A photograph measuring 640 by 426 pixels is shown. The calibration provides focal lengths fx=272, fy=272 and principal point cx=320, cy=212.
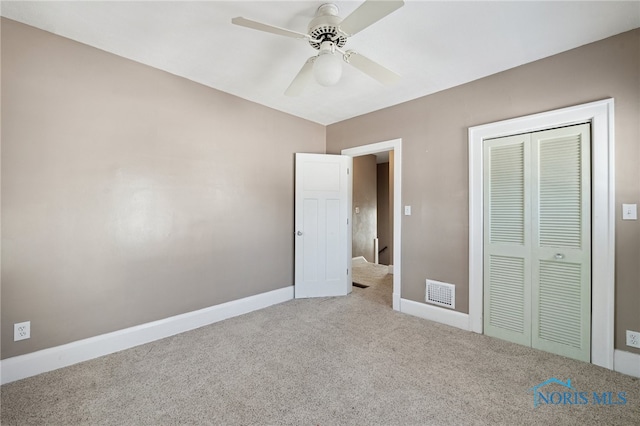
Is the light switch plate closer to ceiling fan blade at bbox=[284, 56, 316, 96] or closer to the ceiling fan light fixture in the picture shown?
the ceiling fan light fixture

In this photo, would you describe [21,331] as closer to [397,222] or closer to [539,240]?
[397,222]

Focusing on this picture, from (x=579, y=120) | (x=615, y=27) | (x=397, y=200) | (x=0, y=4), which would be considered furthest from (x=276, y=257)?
(x=615, y=27)

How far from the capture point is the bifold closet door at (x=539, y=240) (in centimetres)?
227

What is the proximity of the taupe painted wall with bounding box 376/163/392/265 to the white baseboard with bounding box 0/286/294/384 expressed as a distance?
15.9 ft

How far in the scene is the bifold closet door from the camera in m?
2.27

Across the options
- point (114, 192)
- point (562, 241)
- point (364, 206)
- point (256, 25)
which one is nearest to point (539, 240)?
point (562, 241)

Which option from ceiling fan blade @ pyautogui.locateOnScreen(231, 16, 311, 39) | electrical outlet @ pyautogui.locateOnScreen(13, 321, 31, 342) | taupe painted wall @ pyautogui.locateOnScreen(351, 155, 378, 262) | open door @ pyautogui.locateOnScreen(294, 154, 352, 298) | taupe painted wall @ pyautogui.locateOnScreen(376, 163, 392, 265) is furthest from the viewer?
taupe painted wall @ pyautogui.locateOnScreen(376, 163, 392, 265)

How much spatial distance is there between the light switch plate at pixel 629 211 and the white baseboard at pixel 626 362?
1.02 meters

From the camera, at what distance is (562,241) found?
2.36m

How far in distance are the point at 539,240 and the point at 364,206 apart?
4.48 m

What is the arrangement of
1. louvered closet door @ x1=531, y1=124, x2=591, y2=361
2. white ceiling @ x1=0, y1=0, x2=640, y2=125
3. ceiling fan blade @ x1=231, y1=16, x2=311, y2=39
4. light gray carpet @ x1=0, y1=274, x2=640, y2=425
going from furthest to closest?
louvered closet door @ x1=531, y1=124, x2=591, y2=361 < white ceiling @ x1=0, y1=0, x2=640, y2=125 < light gray carpet @ x1=0, y1=274, x2=640, y2=425 < ceiling fan blade @ x1=231, y1=16, x2=311, y2=39

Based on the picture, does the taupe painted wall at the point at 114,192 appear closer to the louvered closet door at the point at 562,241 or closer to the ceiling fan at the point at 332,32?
the ceiling fan at the point at 332,32

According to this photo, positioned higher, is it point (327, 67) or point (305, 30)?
point (305, 30)

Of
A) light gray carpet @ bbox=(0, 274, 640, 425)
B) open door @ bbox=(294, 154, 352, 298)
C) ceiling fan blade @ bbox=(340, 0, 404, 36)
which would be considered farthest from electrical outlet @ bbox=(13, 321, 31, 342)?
ceiling fan blade @ bbox=(340, 0, 404, 36)
